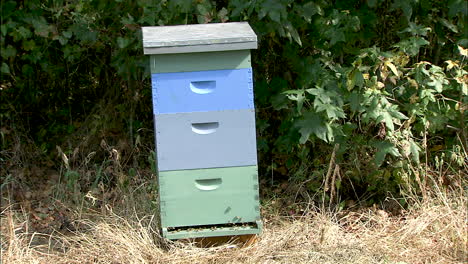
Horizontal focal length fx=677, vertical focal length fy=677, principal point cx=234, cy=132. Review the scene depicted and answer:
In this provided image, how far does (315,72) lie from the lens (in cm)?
475

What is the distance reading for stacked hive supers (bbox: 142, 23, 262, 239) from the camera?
396 cm

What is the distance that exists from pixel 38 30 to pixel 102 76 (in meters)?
1.33

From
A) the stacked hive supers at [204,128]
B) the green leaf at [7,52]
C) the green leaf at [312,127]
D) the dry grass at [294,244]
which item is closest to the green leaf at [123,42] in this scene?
the stacked hive supers at [204,128]

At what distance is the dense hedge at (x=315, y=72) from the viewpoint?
15.0 feet

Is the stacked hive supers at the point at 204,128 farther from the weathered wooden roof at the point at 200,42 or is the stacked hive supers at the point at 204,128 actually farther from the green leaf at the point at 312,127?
the green leaf at the point at 312,127

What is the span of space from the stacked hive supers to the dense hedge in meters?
0.52

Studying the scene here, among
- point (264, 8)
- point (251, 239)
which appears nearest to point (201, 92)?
point (264, 8)

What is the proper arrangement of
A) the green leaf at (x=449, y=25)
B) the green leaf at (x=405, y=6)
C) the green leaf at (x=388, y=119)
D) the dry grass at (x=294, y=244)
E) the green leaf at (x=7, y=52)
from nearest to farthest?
the dry grass at (x=294, y=244) < the green leaf at (x=388, y=119) < the green leaf at (x=405, y=6) < the green leaf at (x=449, y=25) < the green leaf at (x=7, y=52)

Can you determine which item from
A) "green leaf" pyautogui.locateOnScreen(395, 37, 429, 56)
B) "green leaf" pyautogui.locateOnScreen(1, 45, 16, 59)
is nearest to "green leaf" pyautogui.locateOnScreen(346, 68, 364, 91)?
"green leaf" pyautogui.locateOnScreen(395, 37, 429, 56)

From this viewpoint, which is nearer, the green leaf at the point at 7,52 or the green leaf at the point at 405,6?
the green leaf at the point at 405,6

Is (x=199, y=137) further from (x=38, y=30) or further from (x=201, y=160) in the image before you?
(x=38, y=30)

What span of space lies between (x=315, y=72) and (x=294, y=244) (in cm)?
121

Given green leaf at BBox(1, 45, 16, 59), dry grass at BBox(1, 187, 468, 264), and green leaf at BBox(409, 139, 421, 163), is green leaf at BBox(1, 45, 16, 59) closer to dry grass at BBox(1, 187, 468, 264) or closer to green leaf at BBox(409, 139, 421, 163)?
dry grass at BBox(1, 187, 468, 264)

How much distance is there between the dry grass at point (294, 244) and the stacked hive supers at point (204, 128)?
0.18 meters
